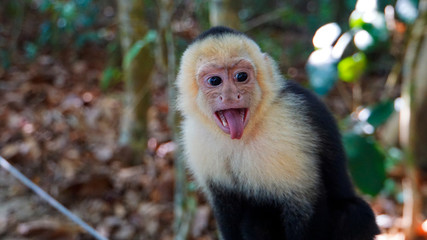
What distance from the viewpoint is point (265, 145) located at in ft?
5.11

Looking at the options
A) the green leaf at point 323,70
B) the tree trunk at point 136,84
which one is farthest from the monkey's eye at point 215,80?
the tree trunk at point 136,84

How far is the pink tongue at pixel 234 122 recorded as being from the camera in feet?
4.57

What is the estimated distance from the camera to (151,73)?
11.1 feet

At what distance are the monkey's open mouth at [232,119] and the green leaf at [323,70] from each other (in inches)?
25.7

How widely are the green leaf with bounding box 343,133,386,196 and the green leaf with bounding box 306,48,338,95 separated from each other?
0.29 meters

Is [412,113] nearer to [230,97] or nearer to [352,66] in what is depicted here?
[352,66]

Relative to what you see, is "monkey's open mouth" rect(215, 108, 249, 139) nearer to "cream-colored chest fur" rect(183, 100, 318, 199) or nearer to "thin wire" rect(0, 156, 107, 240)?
"cream-colored chest fur" rect(183, 100, 318, 199)

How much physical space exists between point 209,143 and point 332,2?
4223 mm

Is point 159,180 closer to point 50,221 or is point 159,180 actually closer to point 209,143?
point 50,221

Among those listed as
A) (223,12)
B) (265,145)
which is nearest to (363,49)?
(223,12)

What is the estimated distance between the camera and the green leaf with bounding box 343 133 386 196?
6.72 ft

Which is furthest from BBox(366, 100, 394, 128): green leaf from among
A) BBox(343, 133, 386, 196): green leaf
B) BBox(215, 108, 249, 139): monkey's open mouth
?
BBox(215, 108, 249, 139): monkey's open mouth

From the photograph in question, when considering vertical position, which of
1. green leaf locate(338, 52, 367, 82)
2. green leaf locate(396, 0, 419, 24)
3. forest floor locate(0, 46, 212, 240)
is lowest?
forest floor locate(0, 46, 212, 240)

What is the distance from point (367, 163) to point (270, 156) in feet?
2.47
